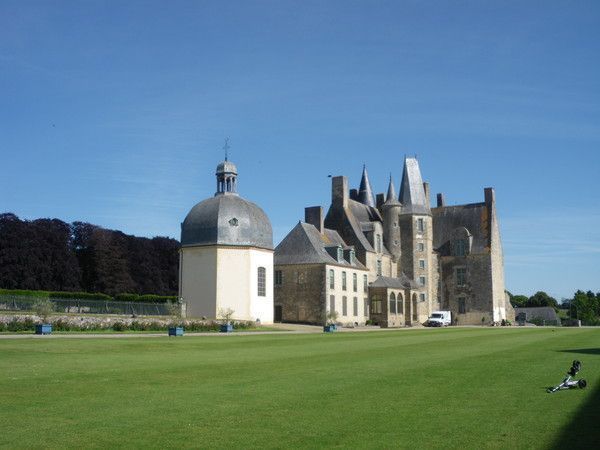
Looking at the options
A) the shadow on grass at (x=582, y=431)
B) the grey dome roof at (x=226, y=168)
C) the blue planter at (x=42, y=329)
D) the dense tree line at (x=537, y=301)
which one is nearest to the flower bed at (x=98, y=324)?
the blue planter at (x=42, y=329)

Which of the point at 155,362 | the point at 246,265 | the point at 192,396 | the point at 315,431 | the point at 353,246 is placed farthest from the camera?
the point at 353,246

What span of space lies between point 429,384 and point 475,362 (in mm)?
4779

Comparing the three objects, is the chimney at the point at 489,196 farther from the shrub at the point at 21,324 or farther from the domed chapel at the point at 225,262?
the shrub at the point at 21,324

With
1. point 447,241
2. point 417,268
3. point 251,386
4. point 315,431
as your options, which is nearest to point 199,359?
point 251,386

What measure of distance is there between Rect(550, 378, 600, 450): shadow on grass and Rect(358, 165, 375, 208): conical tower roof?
227 feet

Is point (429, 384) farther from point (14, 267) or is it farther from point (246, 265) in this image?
point (14, 267)

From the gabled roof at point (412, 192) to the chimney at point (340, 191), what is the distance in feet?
28.3

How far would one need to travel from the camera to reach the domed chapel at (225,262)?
4822 cm

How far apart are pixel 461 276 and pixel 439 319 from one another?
9.13 meters

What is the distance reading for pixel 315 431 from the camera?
7.40 meters

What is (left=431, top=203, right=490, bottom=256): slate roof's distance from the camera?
241ft

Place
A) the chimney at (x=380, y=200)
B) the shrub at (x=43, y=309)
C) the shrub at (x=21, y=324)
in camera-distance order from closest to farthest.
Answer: the shrub at (x=43, y=309), the shrub at (x=21, y=324), the chimney at (x=380, y=200)

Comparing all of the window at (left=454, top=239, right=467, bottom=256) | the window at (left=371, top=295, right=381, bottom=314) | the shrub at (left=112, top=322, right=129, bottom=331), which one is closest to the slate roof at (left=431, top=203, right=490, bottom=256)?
the window at (left=454, top=239, right=467, bottom=256)

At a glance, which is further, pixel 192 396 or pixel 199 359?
pixel 199 359
